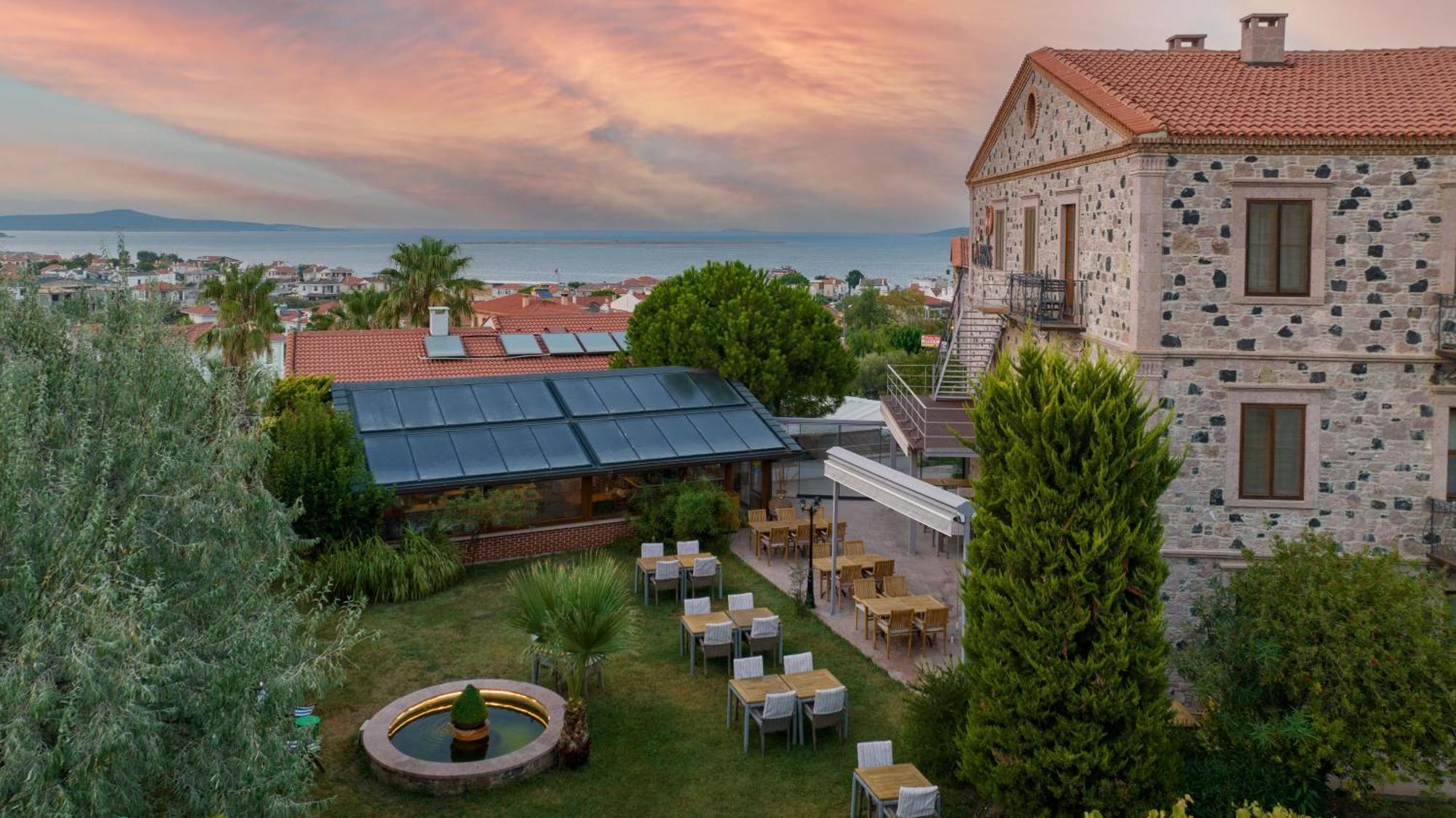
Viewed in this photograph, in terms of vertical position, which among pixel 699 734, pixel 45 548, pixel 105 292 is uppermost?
pixel 105 292

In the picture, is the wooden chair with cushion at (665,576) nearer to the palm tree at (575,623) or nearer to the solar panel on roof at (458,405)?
the palm tree at (575,623)

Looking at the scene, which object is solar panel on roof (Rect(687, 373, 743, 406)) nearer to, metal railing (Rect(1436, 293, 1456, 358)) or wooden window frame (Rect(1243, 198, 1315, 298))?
wooden window frame (Rect(1243, 198, 1315, 298))

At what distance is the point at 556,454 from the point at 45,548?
15.6m

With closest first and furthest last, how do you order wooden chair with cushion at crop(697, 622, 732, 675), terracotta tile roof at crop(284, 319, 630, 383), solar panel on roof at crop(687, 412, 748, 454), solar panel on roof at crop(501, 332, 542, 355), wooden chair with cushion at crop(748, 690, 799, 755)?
wooden chair with cushion at crop(748, 690, 799, 755), wooden chair with cushion at crop(697, 622, 732, 675), solar panel on roof at crop(687, 412, 748, 454), terracotta tile roof at crop(284, 319, 630, 383), solar panel on roof at crop(501, 332, 542, 355)

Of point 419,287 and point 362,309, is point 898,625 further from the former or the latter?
point 362,309

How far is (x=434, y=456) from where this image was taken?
76.0ft

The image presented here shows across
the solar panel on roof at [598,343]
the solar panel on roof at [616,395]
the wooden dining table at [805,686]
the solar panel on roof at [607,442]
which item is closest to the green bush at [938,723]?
the wooden dining table at [805,686]

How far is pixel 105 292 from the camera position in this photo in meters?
10.1

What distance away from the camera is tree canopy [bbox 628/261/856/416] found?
29.4 meters

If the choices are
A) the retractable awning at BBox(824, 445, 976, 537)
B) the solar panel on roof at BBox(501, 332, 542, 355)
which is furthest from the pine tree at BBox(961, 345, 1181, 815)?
→ the solar panel on roof at BBox(501, 332, 542, 355)

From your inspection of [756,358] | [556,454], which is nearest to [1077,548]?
[556,454]

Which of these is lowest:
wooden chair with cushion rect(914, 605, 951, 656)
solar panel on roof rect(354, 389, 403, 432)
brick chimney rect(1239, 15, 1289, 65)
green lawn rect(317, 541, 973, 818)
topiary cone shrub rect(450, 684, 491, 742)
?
green lawn rect(317, 541, 973, 818)

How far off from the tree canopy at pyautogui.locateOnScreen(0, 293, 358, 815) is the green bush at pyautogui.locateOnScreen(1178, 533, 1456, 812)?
35.7ft

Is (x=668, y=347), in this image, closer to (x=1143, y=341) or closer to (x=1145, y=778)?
(x=1143, y=341)
